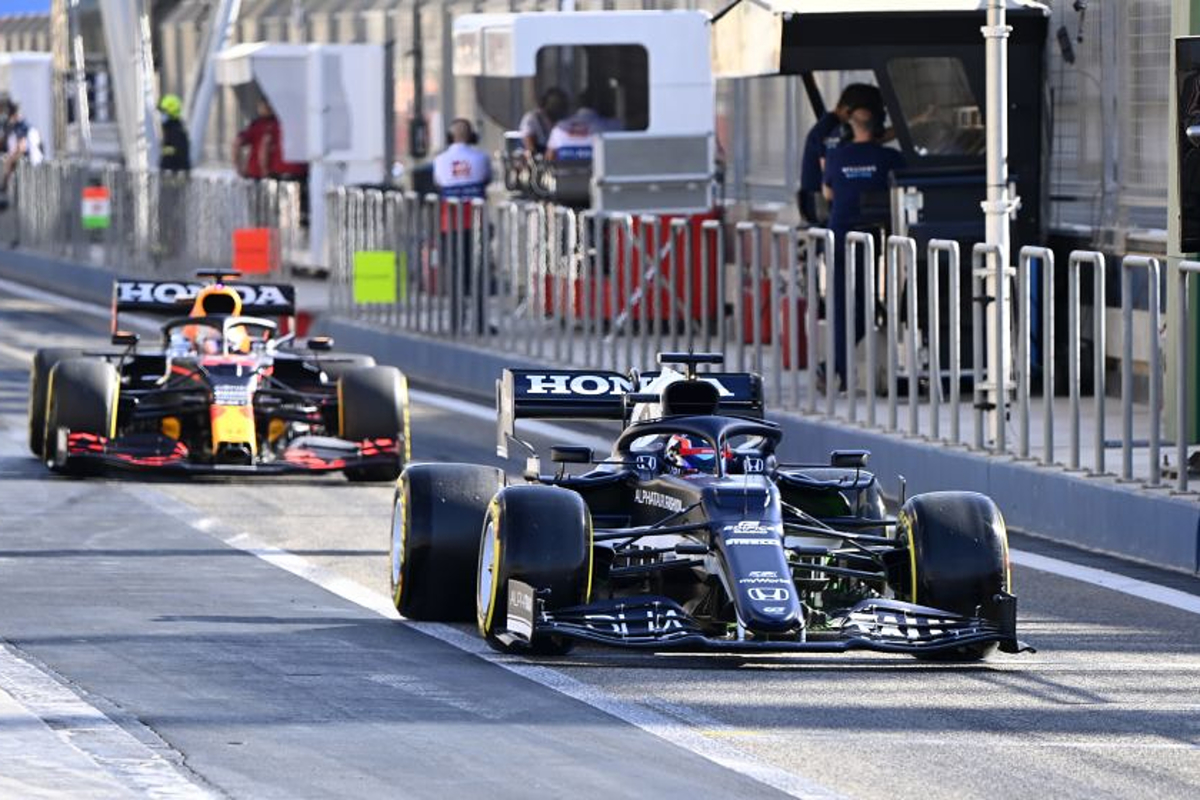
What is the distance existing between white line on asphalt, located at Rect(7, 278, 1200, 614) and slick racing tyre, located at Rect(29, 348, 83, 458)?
3.19 meters

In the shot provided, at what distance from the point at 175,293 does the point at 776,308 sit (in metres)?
3.53

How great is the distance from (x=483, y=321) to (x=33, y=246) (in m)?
18.2

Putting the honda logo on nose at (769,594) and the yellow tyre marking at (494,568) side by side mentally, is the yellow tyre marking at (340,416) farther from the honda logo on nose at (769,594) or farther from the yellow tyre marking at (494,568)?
the honda logo on nose at (769,594)

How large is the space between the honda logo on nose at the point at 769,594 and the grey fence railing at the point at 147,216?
20.8m

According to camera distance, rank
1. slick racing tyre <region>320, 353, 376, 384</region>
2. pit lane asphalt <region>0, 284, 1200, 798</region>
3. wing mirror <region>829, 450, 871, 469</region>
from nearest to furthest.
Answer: pit lane asphalt <region>0, 284, 1200, 798</region>
wing mirror <region>829, 450, 871, 469</region>
slick racing tyre <region>320, 353, 376, 384</region>

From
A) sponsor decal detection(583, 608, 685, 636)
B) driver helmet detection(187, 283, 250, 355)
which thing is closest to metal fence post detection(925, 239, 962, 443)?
driver helmet detection(187, 283, 250, 355)

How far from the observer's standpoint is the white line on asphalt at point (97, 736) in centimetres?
831

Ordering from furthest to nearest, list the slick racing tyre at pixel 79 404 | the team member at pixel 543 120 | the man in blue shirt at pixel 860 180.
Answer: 1. the team member at pixel 543 120
2. the man in blue shirt at pixel 860 180
3. the slick racing tyre at pixel 79 404

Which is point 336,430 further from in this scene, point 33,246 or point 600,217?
point 33,246

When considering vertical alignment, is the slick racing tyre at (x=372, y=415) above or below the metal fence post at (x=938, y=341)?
below

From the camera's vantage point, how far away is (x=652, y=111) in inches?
1063

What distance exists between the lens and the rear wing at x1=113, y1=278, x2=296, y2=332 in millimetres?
18625

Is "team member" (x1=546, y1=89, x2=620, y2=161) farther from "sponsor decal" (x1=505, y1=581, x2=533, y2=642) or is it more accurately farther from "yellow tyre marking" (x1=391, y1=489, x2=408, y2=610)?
"sponsor decal" (x1=505, y1=581, x2=533, y2=642)

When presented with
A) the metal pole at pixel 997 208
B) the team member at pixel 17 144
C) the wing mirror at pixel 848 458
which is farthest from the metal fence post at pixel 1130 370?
the team member at pixel 17 144
